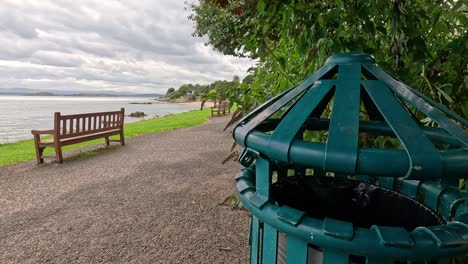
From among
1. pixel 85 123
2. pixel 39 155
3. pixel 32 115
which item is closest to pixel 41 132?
pixel 39 155

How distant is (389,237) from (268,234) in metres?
0.40

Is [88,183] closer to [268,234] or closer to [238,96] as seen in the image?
[238,96]

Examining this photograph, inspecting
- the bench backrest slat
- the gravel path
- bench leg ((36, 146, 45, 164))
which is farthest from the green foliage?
bench leg ((36, 146, 45, 164))

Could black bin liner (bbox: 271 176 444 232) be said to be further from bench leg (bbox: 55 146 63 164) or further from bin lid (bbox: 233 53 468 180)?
bench leg (bbox: 55 146 63 164)

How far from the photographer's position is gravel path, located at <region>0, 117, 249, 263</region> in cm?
327

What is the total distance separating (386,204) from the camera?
1.58 meters

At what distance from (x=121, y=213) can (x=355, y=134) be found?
405 centimetres

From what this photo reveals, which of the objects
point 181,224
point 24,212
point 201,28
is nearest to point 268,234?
point 181,224

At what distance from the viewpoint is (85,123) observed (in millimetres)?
7539

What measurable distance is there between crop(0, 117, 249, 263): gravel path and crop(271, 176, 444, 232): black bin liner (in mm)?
1759

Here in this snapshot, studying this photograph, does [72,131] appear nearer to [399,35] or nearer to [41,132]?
[41,132]

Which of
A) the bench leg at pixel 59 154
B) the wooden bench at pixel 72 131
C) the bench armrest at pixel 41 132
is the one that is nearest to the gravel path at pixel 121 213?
the bench leg at pixel 59 154

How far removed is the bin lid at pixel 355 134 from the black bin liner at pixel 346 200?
436 mm

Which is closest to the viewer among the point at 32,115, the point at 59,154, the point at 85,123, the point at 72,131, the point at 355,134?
the point at 355,134
